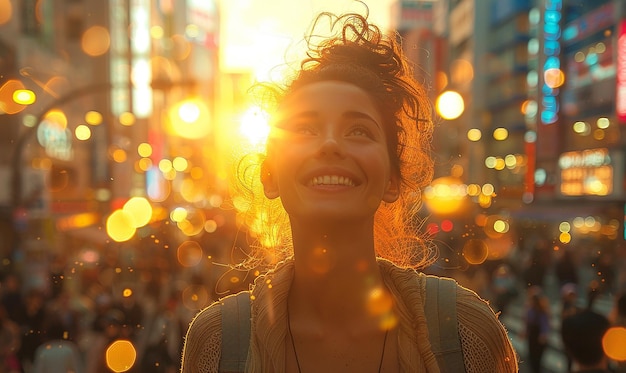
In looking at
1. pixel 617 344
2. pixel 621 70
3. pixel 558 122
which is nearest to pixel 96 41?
pixel 558 122

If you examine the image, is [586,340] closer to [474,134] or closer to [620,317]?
[620,317]

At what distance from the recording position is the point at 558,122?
39.7 metres

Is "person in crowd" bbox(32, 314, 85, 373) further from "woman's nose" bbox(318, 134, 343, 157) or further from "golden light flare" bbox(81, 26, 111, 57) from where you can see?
"golden light flare" bbox(81, 26, 111, 57)

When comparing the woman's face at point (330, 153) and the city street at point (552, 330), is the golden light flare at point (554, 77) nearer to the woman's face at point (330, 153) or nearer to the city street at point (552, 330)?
the city street at point (552, 330)

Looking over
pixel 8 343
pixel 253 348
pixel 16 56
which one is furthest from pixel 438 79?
pixel 253 348

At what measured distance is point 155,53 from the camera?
7450cm

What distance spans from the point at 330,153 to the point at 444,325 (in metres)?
0.60

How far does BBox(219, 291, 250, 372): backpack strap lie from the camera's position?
1.84 metres

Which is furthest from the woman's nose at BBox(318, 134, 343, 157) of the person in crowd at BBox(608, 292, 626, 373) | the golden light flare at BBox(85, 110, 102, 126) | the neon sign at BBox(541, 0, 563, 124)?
the neon sign at BBox(541, 0, 563, 124)

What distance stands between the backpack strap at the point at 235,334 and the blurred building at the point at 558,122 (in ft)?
4.47

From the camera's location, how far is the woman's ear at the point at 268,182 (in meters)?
2.13

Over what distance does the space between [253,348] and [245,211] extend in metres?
0.84

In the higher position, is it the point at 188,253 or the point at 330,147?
the point at 330,147

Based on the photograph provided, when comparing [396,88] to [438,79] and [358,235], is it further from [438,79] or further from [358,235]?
[438,79]
